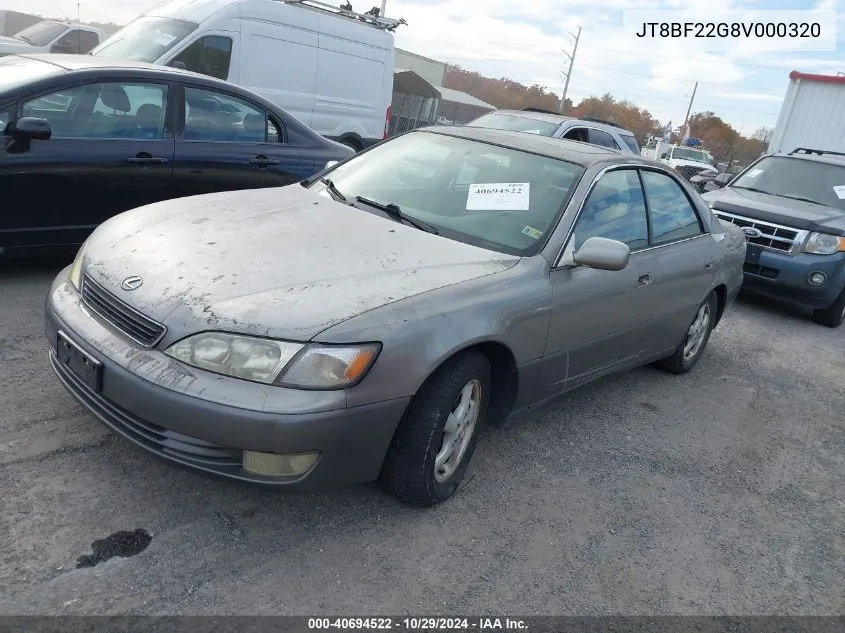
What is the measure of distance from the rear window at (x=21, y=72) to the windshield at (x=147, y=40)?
11.4 feet

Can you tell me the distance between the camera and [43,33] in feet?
47.0

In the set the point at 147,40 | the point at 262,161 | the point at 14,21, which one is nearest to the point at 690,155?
the point at 14,21

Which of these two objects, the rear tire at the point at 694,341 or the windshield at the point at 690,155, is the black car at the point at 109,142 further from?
the windshield at the point at 690,155

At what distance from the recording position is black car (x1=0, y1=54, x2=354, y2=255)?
4.37 m

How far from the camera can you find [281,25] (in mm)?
9047

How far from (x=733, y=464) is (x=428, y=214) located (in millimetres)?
2212

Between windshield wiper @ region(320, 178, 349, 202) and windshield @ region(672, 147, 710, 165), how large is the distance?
85.0ft

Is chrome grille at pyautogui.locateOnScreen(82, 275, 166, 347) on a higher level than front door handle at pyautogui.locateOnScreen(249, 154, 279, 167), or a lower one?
lower

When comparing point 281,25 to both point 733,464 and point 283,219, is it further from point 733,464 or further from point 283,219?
point 733,464

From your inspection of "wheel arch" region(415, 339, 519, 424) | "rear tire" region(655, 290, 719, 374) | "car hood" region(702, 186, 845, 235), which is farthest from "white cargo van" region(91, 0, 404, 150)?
"wheel arch" region(415, 339, 519, 424)

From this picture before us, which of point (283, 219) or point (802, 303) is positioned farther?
point (802, 303)

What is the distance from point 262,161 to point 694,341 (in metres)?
3.59

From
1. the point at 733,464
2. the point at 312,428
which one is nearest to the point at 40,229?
the point at 312,428

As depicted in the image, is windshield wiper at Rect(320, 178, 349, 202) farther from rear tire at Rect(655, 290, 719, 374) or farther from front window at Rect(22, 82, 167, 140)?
rear tire at Rect(655, 290, 719, 374)
